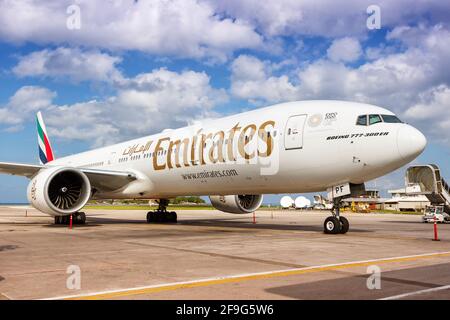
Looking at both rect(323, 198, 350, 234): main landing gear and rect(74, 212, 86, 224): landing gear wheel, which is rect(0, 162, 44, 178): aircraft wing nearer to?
A: rect(74, 212, 86, 224): landing gear wheel

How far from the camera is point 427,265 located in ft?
25.7

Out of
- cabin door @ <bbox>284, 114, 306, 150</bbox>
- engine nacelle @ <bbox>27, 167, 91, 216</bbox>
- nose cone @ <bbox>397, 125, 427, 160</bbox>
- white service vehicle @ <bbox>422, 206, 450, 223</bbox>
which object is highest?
cabin door @ <bbox>284, 114, 306, 150</bbox>

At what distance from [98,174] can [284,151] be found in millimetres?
9629

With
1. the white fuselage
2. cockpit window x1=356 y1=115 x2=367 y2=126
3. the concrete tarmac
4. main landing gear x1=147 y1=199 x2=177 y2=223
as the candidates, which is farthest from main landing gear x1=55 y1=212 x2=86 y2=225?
cockpit window x1=356 y1=115 x2=367 y2=126

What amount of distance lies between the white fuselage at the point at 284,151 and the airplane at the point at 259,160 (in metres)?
0.03

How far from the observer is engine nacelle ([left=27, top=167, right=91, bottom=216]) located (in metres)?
17.3

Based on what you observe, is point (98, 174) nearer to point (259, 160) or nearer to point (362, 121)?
point (259, 160)

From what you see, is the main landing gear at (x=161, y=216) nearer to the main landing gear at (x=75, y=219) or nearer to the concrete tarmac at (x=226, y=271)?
the main landing gear at (x=75, y=219)

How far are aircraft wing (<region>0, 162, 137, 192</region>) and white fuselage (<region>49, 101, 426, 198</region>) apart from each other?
5.65 ft

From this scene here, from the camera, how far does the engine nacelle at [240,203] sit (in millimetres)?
21673

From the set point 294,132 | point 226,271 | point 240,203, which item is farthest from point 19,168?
point 226,271

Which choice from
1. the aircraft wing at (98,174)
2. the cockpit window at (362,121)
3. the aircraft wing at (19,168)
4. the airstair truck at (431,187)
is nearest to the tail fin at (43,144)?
the aircraft wing at (98,174)
